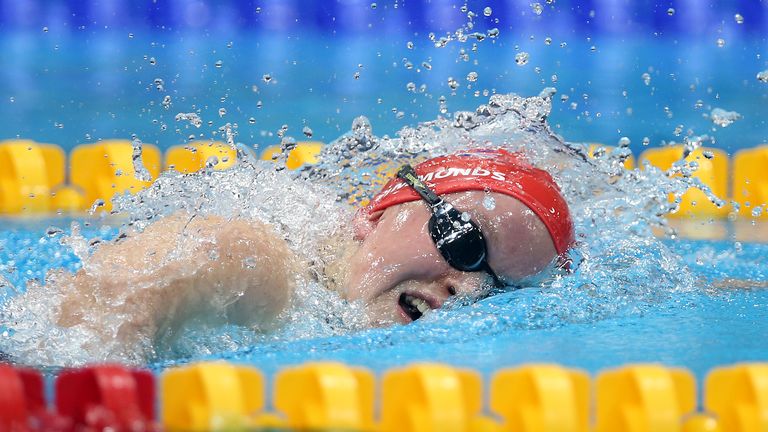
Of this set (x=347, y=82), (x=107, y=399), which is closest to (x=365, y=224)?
(x=107, y=399)

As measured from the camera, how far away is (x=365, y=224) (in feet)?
8.01

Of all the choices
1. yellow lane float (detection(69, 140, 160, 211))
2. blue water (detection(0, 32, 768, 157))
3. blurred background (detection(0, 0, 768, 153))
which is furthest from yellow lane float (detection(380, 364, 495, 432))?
blurred background (detection(0, 0, 768, 153))

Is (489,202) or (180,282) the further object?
(489,202)

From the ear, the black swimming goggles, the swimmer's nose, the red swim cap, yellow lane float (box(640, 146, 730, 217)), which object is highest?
yellow lane float (box(640, 146, 730, 217))

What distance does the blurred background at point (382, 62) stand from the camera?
6430 mm

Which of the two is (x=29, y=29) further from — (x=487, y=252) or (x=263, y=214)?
(x=487, y=252)

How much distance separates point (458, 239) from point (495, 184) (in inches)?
7.1

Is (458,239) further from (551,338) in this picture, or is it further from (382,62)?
(382,62)

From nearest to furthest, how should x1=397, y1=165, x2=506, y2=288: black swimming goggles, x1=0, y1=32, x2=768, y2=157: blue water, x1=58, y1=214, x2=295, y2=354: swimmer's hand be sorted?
x1=58, y1=214, x2=295, y2=354: swimmer's hand < x1=397, y1=165, x2=506, y2=288: black swimming goggles < x1=0, y1=32, x2=768, y2=157: blue water

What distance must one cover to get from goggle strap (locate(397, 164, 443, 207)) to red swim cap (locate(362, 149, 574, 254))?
15 millimetres

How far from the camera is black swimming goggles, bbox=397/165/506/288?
2.21 m

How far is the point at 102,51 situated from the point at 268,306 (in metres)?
5.49

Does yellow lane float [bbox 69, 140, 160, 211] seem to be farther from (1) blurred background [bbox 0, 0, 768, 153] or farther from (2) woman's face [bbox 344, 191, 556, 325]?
(2) woman's face [bbox 344, 191, 556, 325]

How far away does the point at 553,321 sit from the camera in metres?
2.35
